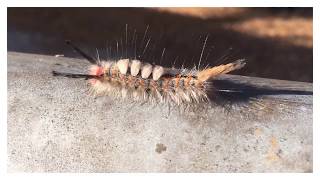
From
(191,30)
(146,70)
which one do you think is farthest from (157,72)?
(191,30)

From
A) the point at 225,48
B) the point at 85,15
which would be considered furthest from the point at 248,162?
the point at 85,15

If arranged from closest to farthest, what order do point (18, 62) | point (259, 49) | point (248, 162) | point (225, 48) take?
1. point (248, 162)
2. point (18, 62)
3. point (225, 48)
4. point (259, 49)

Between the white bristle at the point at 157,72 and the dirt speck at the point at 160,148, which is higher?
the white bristle at the point at 157,72

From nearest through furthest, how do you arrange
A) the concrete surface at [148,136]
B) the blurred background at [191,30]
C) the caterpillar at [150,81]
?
the concrete surface at [148,136]
the caterpillar at [150,81]
the blurred background at [191,30]

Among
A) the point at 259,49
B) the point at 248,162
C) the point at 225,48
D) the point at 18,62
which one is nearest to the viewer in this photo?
the point at 248,162

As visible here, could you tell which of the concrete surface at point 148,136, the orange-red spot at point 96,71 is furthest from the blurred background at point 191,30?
the concrete surface at point 148,136

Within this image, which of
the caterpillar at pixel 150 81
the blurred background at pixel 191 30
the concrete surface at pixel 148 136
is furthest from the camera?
the blurred background at pixel 191 30

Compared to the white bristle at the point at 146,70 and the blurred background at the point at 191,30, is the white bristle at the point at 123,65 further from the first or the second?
the blurred background at the point at 191,30
